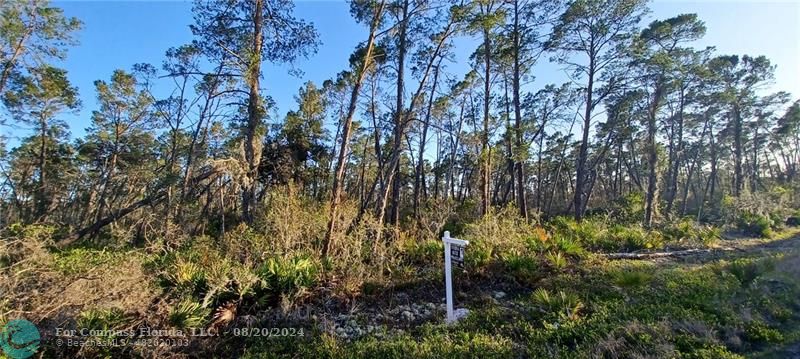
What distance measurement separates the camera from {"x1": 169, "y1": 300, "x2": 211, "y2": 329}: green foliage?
3779mm

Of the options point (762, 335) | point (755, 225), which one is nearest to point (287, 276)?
point (762, 335)

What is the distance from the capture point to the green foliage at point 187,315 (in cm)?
378

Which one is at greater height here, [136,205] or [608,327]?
[136,205]

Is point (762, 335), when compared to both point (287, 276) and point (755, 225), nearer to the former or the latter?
point (287, 276)

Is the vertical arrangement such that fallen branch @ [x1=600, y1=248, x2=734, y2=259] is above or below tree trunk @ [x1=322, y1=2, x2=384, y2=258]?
below

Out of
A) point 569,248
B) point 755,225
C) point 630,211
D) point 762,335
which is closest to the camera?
point 762,335

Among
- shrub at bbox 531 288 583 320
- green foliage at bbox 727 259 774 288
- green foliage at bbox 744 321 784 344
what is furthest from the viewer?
green foliage at bbox 727 259 774 288

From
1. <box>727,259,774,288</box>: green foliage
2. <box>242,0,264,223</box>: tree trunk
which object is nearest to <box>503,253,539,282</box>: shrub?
<box>727,259,774,288</box>: green foliage

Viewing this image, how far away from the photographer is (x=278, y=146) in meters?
16.9

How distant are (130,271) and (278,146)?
13.3 metres

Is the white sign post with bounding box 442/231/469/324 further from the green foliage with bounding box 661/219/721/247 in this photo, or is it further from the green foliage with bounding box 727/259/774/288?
the green foliage with bounding box 661/219/721/247

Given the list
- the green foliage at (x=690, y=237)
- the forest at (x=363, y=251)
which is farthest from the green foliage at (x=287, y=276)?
the green foliage at (x=690, y=237)

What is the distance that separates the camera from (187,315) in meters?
3.86

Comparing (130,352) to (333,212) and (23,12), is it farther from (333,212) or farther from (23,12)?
(23,12)
